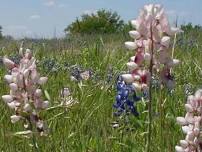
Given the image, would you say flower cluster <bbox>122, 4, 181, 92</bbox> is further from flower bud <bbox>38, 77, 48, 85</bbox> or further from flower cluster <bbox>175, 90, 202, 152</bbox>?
flower bud <bbox>38, 77, 48, 85</bbox>

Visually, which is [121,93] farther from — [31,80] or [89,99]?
[31,80]

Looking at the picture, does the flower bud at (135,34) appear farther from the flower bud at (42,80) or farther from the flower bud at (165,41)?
the flower bud at (42,80)

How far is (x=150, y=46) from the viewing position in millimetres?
1605

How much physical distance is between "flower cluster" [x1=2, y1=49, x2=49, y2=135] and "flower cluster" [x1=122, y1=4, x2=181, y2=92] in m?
0.28

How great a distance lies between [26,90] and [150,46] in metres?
0.39

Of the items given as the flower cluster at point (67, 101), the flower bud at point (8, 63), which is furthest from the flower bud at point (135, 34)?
the flower cluster at point (67, 101)

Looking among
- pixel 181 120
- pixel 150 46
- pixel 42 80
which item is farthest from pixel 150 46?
pixel 42 80

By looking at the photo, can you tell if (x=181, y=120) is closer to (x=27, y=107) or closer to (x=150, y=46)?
(x=150, y=46)

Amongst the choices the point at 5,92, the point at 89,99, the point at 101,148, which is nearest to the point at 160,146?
the point at 101,148

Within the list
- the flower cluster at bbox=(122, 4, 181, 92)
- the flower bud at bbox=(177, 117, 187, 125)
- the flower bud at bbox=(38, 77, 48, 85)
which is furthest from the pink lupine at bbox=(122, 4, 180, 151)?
the flower bud at bbox=(38, 77, 48, 85)

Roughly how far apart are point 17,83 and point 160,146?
1131mm

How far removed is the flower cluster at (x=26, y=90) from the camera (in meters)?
1.69

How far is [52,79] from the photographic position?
14.8 ft

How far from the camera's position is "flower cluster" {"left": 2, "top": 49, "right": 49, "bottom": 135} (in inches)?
66.4
